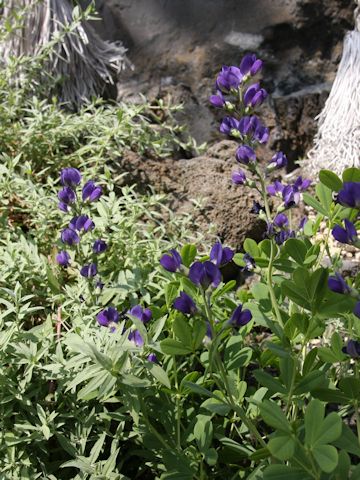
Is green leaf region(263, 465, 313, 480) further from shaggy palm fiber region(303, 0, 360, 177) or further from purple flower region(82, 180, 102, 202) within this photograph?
shaggy palm fiber region(303, 0, 360, 177)

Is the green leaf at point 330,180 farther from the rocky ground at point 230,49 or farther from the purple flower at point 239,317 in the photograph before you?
the rocky ground at point 230,49

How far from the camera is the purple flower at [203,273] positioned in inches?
54.4

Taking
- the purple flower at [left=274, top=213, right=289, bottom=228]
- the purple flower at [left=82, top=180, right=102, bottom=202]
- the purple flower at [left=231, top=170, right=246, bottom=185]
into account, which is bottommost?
the purple flower at [left=82, top=180, right=102, bottom=202]

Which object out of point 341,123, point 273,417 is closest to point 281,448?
point 273,417

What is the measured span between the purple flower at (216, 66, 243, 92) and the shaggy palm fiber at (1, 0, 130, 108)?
1.63 meters

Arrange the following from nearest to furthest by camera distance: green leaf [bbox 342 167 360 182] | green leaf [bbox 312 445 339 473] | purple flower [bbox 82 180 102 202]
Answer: green leaf [bbox 312 445 339 473], green leaf [bbox 342 167 360 182], purple flower [bbox 82 180 102 202]

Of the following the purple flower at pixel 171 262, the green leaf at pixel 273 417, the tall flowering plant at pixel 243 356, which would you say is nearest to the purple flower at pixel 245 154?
the tall flowering plant at pixel 243 356

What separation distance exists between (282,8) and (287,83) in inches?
16.6

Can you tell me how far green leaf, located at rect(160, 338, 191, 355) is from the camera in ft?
4.99

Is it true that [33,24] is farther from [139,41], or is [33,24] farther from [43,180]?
[43,180]

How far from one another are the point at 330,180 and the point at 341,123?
1.79m

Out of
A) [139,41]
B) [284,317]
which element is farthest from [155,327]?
[139,41]

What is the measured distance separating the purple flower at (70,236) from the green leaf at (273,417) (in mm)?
813

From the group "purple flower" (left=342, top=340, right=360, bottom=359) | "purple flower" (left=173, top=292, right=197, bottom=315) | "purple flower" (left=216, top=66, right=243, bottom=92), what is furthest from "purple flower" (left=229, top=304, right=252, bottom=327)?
"purple flower" (left=216, top=66, right=243, bottom=92)
